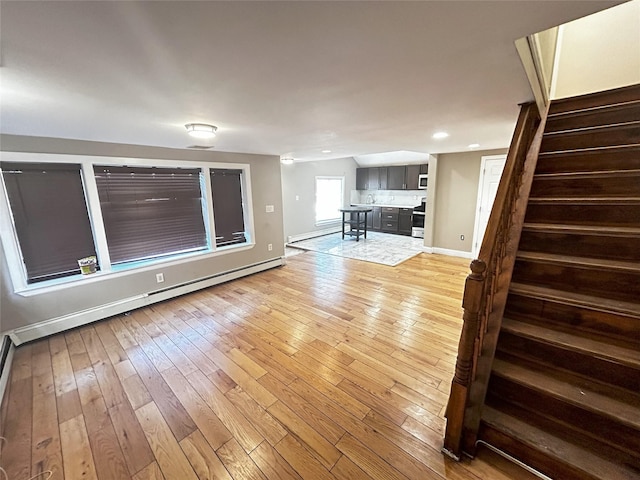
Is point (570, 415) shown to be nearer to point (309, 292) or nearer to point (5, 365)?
point (309, 292)

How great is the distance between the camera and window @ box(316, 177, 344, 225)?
769 cm

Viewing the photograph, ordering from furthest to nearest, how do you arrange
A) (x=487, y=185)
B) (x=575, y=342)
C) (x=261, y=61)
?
(x=487, y=185) → (x=575, y=342) → (x=261, y=61)

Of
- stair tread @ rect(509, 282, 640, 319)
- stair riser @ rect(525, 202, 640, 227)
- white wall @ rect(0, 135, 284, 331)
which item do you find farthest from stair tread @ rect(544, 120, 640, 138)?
white wall @ rect(0, 135, 284, 331)

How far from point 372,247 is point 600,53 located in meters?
4.43

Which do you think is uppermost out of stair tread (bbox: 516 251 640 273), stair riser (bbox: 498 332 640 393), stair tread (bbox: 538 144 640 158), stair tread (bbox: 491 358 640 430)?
stair tread (bbox: 538 144 640 158)

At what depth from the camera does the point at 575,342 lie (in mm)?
1384

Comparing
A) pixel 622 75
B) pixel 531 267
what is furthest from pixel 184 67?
pixel 622 75

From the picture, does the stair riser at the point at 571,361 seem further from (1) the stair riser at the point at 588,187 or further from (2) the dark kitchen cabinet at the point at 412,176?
(2) the dark kitchen cabinet at the point at 412,176

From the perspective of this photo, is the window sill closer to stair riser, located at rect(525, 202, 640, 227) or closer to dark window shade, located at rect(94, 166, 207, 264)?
dark window shade, located at rect(94, 166, 207, 264)

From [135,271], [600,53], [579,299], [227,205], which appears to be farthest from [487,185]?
[135,271]

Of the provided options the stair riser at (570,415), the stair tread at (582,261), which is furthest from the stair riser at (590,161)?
the stair riser at (570,415)

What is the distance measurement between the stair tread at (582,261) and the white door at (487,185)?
3.03 meters

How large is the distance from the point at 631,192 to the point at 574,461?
182cm

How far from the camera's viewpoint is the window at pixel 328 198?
7.69m
